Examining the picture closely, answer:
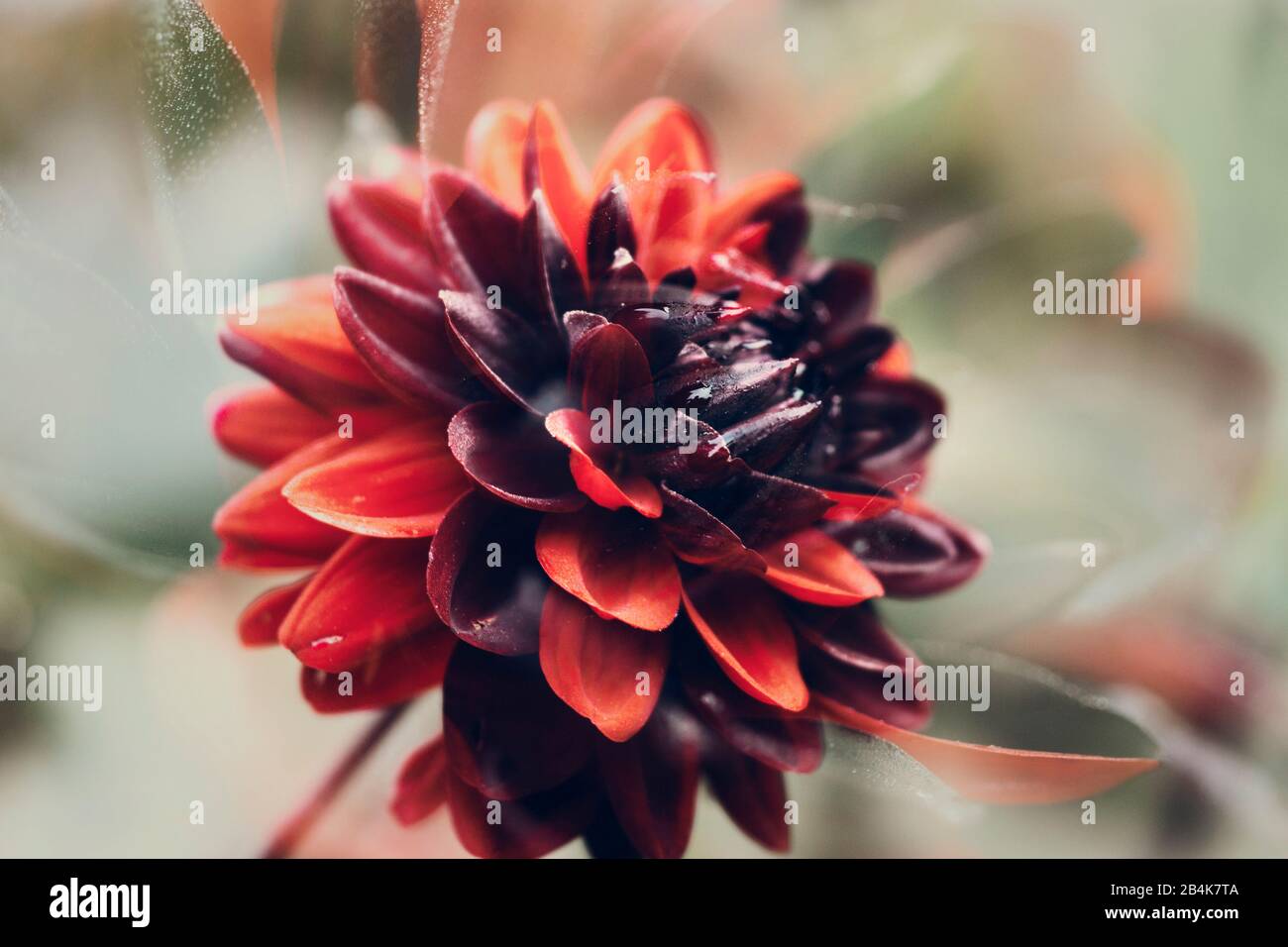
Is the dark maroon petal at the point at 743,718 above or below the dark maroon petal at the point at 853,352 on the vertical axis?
below

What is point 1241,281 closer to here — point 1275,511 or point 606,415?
point 1275,511

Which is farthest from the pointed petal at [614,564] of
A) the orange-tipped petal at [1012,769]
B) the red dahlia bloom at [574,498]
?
the orange-tipped petal at [1012,769]

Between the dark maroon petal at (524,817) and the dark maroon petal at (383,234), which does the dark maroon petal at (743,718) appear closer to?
the dark maroon petal at (524,817)

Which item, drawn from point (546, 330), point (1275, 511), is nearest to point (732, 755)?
point (546, 330)

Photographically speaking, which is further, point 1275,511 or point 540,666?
point 1275,511
